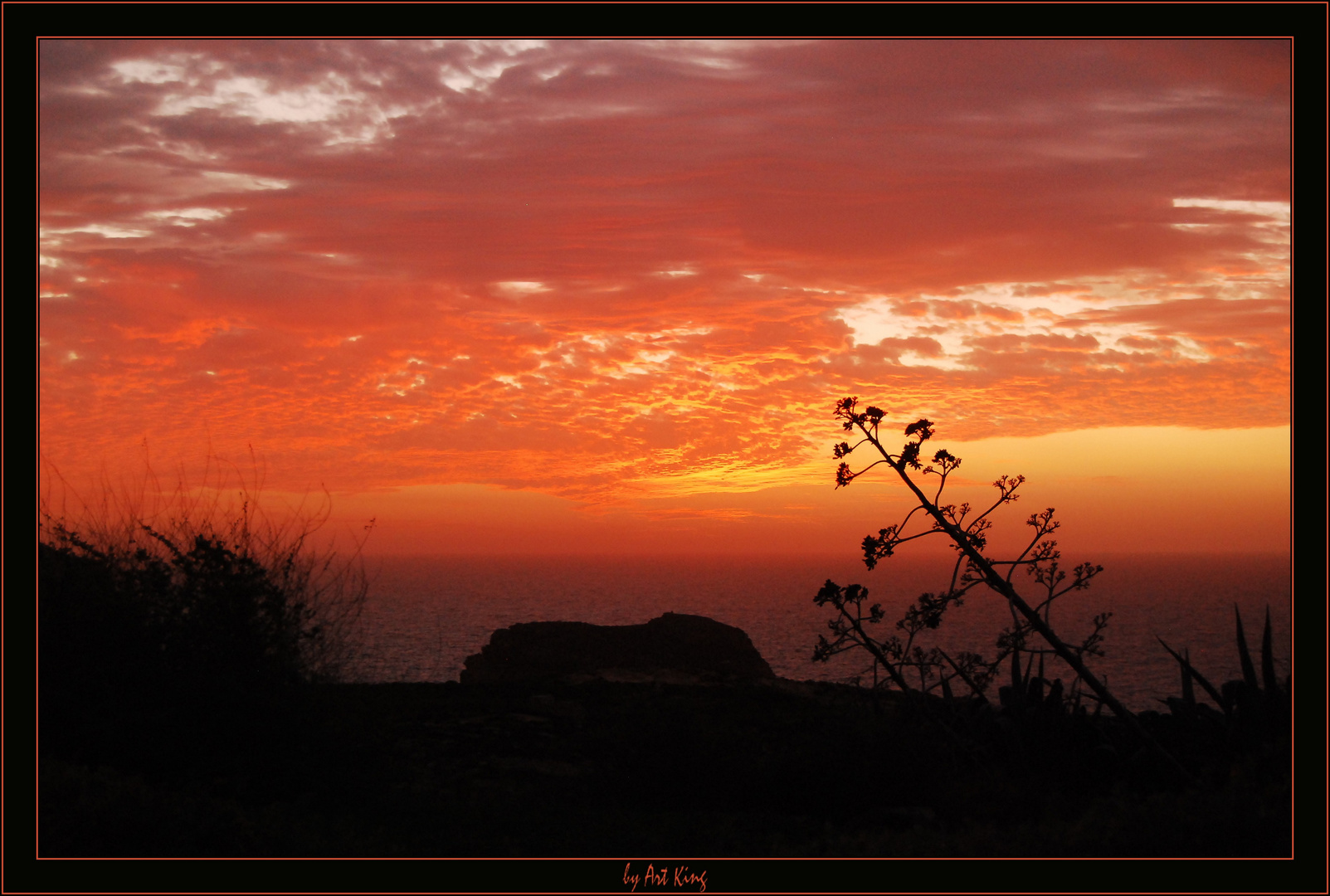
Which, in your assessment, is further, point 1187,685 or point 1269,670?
point 1187,685

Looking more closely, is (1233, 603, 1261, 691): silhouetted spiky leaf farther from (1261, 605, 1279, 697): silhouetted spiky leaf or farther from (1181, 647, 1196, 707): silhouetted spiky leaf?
(1181, 647, 1196, 707): silhouetted spiky leaf

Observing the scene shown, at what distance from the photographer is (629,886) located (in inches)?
181

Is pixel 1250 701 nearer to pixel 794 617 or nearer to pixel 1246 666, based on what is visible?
pixel 1246 666

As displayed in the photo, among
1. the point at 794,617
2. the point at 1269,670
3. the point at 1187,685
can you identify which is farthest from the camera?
the point at 794,617

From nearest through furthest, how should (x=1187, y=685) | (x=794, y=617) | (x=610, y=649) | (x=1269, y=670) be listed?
1. (x=1269, y=670)
2. (x=1187, y=685)
3. (x=610, y=649)
4. (x=794, y=617)

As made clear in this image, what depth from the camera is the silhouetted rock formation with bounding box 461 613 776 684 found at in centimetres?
1608

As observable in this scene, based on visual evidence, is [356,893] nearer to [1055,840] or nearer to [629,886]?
[629,886]

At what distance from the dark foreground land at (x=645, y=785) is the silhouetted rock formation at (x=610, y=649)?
7955mm

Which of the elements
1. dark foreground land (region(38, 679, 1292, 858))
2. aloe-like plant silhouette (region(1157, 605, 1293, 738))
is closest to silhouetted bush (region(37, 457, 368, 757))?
dark foreground land (region(38, 679, 1292, 858))

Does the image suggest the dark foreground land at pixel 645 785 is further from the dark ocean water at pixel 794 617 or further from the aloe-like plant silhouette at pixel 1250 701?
the dark ocean water at pixel 794 617

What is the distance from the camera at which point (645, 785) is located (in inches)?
253

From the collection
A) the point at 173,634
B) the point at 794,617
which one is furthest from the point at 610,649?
the point at 794,617

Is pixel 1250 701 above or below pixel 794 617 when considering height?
above

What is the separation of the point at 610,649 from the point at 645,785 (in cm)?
1137
